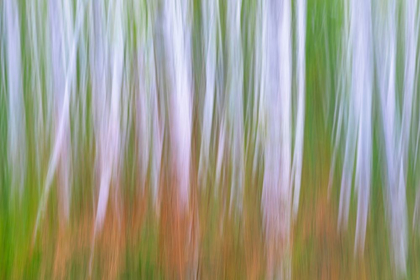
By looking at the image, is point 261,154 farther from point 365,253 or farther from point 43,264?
point 43,264

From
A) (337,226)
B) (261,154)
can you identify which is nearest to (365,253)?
(337,226)

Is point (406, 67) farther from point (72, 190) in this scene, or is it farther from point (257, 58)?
point (72, 190)

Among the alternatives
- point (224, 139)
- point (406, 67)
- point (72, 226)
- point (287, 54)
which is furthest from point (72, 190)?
point (406, 67)

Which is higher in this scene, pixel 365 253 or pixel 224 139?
pixel 224 139

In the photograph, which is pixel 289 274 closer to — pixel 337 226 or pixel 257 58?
pixel 337 226

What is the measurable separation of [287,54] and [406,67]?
0.14 metres

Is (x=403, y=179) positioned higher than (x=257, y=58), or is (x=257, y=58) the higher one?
(x=257, y=58)

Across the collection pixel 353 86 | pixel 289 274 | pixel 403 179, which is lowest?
pixel 289 274

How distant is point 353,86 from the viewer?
21.1 inches

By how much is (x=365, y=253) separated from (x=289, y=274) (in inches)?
3.5

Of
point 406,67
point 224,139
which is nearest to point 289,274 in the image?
point 224,139

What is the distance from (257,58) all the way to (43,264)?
1.09 ft

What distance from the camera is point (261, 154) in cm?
53

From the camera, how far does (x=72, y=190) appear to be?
53cm
